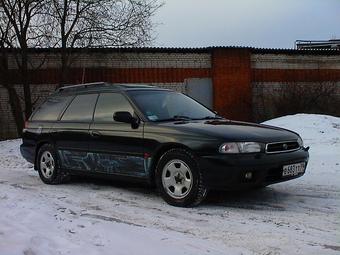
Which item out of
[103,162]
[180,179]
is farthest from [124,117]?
[180,179]

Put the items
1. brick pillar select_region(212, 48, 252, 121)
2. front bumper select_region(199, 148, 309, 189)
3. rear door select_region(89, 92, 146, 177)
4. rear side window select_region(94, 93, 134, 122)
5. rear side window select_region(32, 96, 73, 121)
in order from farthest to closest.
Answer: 1. brick pillar select_region(212, 48, 252, 121)
2. rear side window select_region(32, 96, 73, 121)
3. rear side window select_region(94, 93, 134, 122)
4. rear door select_region(89, 92, 146, 177)
5. front bumper select_region(199, 148, 309, 189)

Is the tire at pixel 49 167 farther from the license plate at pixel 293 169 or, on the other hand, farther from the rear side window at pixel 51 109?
the license plate at pixel 293 169

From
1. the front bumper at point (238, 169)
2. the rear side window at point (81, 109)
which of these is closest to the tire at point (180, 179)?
the front bumper at point (238, 169)

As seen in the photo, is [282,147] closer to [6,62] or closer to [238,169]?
[238,169]

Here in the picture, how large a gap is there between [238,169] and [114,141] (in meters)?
1.96

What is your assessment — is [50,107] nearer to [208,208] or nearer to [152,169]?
[152,169]

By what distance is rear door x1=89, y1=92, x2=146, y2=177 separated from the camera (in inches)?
284

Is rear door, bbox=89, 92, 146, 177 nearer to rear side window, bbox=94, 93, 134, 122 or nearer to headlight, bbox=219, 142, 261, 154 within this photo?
rear side window, bbox=94, 93, 134, 122

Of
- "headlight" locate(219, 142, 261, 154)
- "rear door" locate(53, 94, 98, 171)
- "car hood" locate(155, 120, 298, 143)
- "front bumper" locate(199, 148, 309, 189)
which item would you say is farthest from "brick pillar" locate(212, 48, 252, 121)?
"headlight" locate(219, 142, 261, 154)

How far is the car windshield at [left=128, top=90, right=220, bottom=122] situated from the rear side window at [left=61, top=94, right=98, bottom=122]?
818 mm

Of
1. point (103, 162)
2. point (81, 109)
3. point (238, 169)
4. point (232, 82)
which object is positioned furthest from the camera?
point (232, 82)

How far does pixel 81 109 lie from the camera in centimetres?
838

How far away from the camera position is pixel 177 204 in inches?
265

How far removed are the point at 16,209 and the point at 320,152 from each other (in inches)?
245
